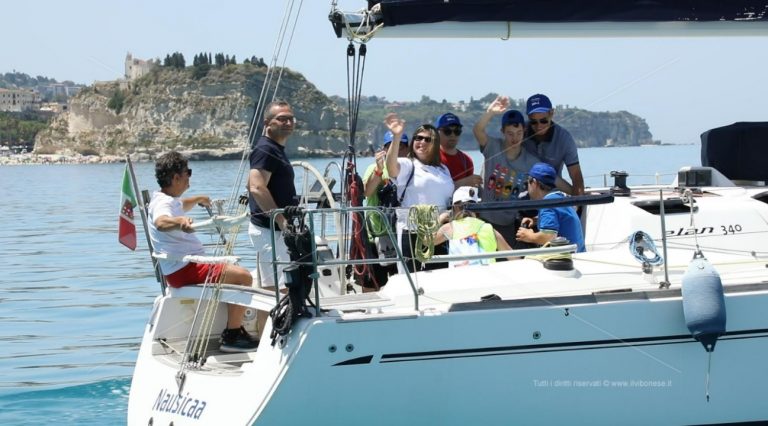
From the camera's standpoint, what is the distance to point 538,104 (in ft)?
23.4

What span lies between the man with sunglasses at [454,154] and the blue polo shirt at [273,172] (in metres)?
1.29

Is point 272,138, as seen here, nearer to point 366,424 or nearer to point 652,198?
point 366,424

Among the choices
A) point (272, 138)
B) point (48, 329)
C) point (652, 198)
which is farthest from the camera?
point (48, 329)

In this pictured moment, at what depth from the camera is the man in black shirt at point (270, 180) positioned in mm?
6258

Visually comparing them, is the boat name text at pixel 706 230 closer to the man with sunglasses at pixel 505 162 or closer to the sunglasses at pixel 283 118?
the man with sunglasses at pixel 505 162

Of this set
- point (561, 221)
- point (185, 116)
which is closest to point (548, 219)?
point (561, 221)

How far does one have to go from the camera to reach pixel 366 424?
5414 mm

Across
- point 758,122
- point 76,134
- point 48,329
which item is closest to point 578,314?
point 758,122

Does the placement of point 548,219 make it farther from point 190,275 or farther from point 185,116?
point 185,116

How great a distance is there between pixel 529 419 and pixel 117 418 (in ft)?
12.1

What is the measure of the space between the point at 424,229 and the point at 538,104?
1972 millimetres

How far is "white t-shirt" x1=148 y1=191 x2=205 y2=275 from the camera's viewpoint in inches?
244

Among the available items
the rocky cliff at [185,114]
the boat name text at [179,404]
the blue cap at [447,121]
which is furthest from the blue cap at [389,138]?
the rocky cliff at [185,114]

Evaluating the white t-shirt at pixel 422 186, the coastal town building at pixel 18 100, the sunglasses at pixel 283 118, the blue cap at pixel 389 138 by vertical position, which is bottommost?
the white t-shirt at pixel 422 186
